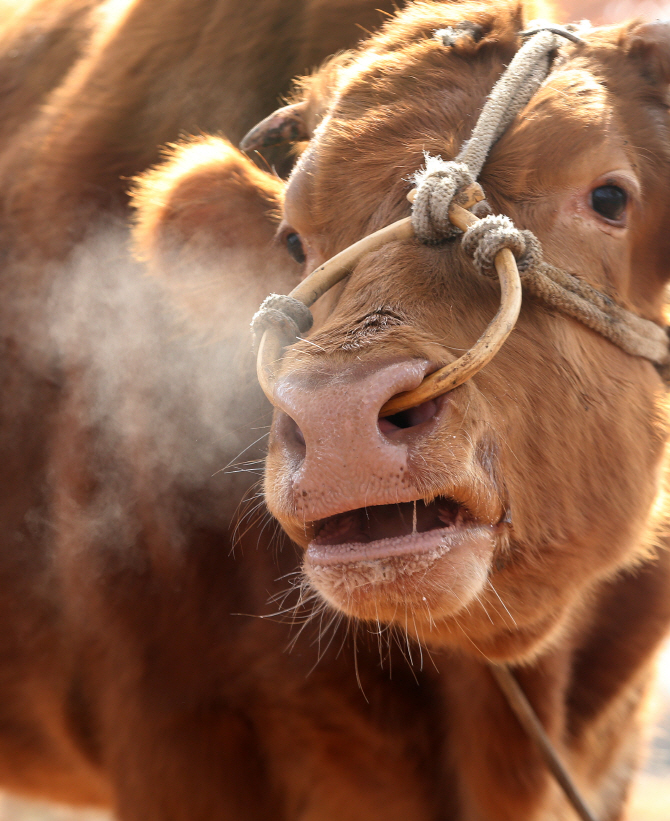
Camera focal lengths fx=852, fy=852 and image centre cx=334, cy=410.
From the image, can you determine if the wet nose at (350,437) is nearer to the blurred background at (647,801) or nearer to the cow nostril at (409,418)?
the cow nostril at (409,418)

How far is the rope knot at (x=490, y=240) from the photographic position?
5.59 ft

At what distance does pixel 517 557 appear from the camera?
1822mm

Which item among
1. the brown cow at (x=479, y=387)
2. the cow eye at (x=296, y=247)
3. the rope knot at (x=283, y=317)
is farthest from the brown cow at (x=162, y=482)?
the rope knot at (x=283, y=317)

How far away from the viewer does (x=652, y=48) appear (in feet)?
6.91

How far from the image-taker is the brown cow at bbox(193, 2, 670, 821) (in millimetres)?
1524

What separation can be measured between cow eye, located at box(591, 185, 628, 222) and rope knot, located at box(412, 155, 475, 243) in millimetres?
342

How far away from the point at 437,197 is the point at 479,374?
0.38 meters

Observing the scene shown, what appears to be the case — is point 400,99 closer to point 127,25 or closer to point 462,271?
point 462,271

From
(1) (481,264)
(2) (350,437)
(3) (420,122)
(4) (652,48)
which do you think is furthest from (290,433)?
(4) (652,48)

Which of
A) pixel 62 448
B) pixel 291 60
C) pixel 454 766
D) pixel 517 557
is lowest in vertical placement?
pixel 454 766

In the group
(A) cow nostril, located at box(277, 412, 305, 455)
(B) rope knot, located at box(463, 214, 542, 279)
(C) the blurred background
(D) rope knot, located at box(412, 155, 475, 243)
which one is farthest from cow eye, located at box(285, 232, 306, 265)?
(C) the blurred background

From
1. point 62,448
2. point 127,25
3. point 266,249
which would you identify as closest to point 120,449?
point 62,448

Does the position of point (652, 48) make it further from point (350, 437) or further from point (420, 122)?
point (350, 437)

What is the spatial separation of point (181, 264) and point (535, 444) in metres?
1.30
